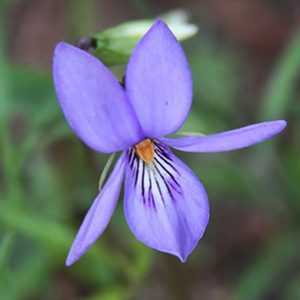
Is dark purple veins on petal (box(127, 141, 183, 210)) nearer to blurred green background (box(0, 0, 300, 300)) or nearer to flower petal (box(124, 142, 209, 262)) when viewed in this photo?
flower petal (box(124, 142, 209, 262))

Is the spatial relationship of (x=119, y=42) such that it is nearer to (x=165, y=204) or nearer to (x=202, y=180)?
(x=165, y=204)

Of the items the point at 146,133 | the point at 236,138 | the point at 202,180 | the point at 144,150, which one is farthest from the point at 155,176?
the point at 202,180

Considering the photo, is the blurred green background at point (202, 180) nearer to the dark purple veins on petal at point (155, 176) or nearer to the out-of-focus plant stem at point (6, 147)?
the out-of-focus plant stem at point (6, 147)

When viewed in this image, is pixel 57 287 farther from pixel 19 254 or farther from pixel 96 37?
pixel 96 37

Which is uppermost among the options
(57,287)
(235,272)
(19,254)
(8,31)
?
(8,31)

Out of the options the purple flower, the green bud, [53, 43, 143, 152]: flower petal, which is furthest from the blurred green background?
[53, 43, 143, 152]: flower petal

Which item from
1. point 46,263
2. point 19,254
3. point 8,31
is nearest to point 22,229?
point 46,263

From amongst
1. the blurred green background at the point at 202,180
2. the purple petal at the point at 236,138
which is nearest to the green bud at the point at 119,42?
the blurred green background at the point at 202,180

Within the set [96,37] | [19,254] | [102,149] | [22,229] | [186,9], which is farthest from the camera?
[186,9]
